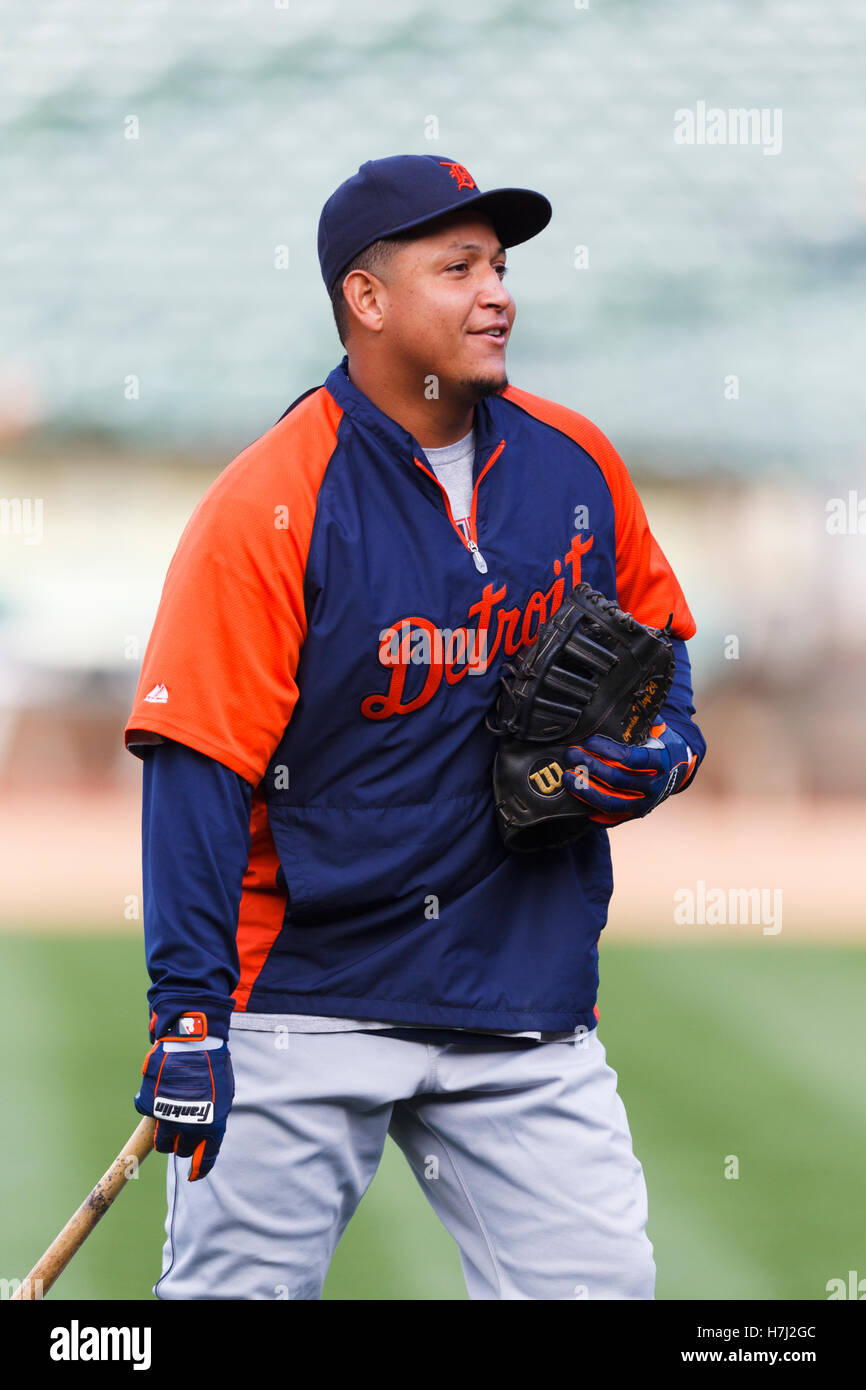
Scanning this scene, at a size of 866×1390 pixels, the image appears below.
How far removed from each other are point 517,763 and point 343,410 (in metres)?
0.57

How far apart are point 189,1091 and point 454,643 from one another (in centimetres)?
70

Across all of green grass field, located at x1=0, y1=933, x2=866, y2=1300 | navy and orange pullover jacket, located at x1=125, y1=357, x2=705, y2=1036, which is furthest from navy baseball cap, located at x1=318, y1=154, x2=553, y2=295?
green grass field, located at x1=0, y1=933, x2=866, y2=1300

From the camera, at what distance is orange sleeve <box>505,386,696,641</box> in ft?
8.70

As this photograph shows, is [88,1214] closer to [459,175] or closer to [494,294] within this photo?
[494,294]

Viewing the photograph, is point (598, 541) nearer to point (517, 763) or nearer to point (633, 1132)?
point (517, 763)

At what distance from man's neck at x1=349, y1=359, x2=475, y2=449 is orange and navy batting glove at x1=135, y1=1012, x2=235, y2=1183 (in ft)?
2.96

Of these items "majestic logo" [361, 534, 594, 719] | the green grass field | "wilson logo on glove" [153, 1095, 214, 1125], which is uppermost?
"majestic logo" [361, 534, 594, 719]

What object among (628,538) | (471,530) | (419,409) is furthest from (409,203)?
(628,538)

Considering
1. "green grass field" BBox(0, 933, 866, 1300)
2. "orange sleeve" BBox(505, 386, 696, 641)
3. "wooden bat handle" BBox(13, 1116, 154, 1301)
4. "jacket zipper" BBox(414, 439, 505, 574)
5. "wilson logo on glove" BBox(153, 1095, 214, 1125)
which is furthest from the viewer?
"green grass field" BBox(0, 933, 866, 1300)

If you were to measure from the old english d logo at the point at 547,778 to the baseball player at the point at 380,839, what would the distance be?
2 centimetres

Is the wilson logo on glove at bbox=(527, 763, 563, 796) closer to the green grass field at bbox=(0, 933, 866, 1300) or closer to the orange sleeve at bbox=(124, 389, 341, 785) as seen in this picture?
the orange sleeve at bbox=(124, 389, 341, 785)

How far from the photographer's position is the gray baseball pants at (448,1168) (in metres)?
2.34

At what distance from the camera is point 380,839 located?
2367 millimetres
